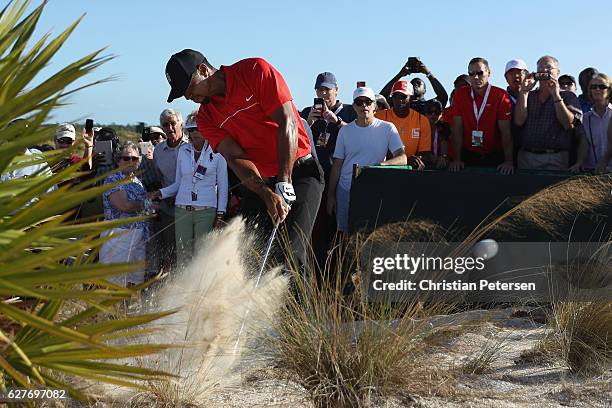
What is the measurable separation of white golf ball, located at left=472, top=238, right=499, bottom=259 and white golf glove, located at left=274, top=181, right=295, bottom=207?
2760 millimetres

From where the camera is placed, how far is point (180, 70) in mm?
5645

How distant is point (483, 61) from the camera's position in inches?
348

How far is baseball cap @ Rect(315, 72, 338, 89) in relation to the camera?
966cm

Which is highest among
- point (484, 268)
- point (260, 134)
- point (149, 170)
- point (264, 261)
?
point (260, 134)

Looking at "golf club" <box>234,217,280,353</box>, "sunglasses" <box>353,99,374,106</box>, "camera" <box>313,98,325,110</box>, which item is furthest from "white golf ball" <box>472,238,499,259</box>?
"golf club" <box>234,217,280,353</box>

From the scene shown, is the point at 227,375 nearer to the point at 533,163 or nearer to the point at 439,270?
the point at 439,270

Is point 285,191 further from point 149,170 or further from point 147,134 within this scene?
point 147,134

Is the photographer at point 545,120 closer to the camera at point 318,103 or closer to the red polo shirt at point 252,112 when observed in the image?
the camera at point 318,103

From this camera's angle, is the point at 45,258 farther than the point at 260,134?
No

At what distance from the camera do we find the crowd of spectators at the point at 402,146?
8.09 meters

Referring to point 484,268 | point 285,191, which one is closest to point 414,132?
point 484,268

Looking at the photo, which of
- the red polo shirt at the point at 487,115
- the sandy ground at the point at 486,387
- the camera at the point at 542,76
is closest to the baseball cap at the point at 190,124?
the red polo shirt at the point at 487,115

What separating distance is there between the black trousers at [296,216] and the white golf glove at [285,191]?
0.23 metres

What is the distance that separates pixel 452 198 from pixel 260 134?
2.41 metres
